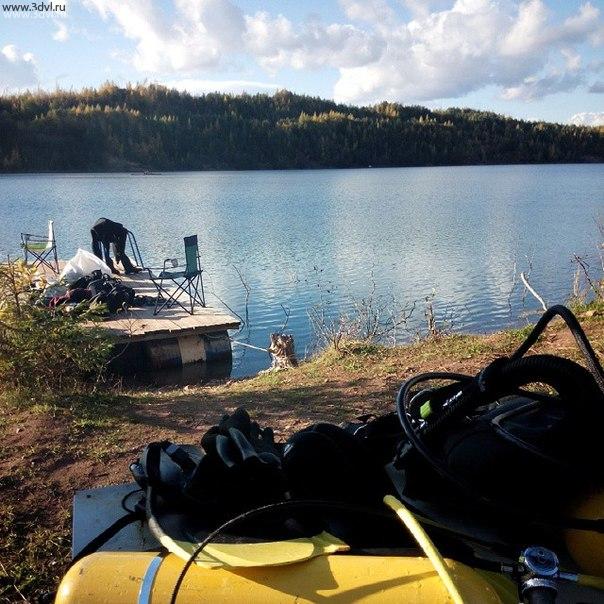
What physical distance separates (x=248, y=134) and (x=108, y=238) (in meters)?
46.2

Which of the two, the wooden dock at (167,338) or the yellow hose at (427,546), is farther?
the wooden dock at (167,338)

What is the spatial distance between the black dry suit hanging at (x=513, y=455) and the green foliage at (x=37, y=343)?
150 inches

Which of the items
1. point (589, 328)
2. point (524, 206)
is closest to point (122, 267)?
point (589, 328)

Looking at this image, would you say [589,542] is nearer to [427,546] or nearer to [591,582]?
[591,582]

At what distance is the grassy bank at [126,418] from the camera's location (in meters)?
2.85

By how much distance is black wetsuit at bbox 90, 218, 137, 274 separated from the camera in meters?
13.2

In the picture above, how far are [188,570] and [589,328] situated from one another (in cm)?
566

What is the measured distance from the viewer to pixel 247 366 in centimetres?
1038

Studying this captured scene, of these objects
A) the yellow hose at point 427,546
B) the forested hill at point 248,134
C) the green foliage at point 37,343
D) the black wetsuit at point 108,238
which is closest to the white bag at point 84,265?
the black wetsuit at point 108,238

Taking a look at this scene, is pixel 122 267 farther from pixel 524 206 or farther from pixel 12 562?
pixel 524 206

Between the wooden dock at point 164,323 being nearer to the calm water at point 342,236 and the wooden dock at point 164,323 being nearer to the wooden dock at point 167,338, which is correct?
the wooden dock at point 167,338

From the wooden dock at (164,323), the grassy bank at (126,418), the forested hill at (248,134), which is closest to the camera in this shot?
the grassy bank at (126,418)

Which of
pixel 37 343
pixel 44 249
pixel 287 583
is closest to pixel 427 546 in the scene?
pixel 287 583

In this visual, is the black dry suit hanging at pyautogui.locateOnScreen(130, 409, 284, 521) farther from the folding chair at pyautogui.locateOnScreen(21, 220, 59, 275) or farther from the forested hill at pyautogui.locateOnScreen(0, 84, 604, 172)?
the forested hill at pyautogui.locateOnScreen(0, 84, 604, 172)
